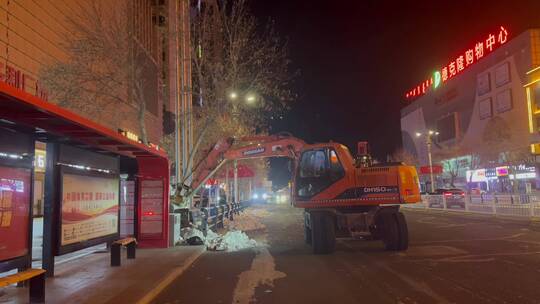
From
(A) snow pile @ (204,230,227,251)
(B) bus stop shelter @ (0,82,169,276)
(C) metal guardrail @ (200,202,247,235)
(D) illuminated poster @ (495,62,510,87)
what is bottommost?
(A) snow pile @ (204,230,227,251)

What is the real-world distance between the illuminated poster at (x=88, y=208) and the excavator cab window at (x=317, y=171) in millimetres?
5305

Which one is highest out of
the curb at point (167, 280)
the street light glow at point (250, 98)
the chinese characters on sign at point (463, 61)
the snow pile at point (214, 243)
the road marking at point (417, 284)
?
the chinese characters on sign at point (463, 61)

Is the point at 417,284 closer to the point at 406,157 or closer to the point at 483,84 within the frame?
the point at 483,84

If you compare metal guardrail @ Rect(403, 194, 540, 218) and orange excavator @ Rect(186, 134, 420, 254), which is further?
metal guardrail @ Rect(403, 194, 540, 218)

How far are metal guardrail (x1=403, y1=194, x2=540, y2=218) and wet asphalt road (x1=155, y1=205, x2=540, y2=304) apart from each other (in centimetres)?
871

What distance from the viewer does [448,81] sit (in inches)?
3214

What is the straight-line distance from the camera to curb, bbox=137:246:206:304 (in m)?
8.18

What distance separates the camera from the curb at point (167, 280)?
8.18m

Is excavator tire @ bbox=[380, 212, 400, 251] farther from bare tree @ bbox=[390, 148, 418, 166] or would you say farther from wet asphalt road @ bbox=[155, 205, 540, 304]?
bare tree @ bbox=[390, 148, 418, 166]

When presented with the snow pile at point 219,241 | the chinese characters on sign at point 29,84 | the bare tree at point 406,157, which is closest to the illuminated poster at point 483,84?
the bare tree at point 406,157

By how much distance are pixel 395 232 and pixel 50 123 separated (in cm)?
973

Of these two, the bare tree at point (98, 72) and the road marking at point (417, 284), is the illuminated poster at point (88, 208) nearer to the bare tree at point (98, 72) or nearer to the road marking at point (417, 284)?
the bare tree at point (98, 72)

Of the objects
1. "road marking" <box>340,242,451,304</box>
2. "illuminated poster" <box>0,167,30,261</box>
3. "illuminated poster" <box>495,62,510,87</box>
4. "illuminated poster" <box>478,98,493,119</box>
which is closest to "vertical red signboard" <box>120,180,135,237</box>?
"illuminated poster" <box>0,167,30,261</box>

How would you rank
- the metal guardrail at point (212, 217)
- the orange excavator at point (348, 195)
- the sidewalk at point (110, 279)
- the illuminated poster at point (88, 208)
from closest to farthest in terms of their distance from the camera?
the sidewalk at point (110, 279) → the illuminated poster at point (88, 208) → the orange excavator at point (348, 195) → the metal guardrail at point (212, 217)
